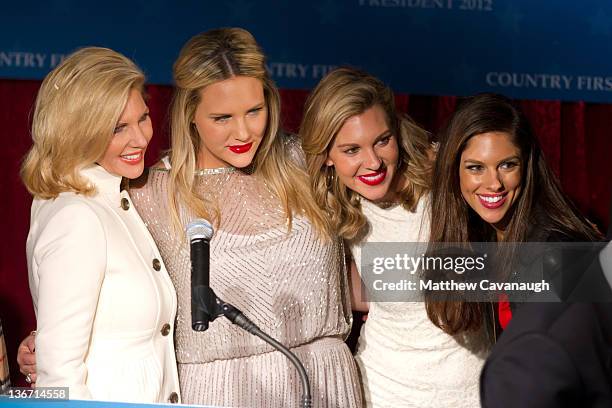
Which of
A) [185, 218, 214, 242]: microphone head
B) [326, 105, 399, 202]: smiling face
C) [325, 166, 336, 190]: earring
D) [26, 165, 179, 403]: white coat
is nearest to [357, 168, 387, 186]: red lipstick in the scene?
[326, 105, 399, 202]: smiling face

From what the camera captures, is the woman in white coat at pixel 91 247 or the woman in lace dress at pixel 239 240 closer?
the woman in white coat at pixel 91 247

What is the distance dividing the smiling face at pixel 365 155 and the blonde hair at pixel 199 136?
113mm

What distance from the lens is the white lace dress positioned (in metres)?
2.59

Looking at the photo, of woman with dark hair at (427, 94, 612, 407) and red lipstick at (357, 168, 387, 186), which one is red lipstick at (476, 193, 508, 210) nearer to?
woman with dark hair at (427, 94, 612, 407)

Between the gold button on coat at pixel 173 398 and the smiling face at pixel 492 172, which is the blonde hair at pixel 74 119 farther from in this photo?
the smiling face at pixel 492 172

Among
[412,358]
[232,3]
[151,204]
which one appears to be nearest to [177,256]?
[151,204]

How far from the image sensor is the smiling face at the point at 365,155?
255 cm

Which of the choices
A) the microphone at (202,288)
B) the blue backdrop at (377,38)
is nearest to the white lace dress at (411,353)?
the blue backdrop at (377,38)

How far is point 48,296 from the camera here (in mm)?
2158

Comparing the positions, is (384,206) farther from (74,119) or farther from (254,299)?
(74,119)

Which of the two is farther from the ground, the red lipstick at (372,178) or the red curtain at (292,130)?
the red curtain at (292,130)

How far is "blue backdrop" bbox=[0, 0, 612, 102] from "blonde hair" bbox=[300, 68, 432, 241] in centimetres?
37

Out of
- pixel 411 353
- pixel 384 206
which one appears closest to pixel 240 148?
pixel 384 206

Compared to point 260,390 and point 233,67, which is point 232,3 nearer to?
point 233,67
